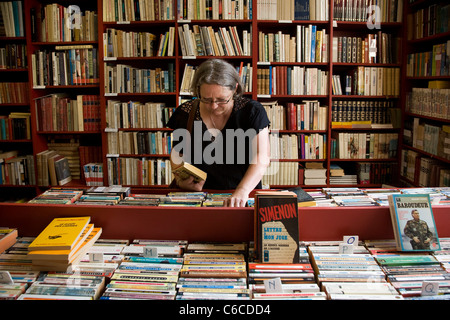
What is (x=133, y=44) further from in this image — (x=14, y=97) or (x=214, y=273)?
(x=214, y=273)

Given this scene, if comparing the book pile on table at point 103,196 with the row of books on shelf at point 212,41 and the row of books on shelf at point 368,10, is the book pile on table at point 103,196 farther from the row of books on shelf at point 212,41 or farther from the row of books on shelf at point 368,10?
the row of books on shelf at point 368,10

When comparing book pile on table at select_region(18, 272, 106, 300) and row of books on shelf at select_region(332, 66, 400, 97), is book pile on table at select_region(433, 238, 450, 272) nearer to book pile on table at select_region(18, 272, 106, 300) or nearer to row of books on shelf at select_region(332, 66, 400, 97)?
book pile on table at select_region(18, 272, 106, 300)

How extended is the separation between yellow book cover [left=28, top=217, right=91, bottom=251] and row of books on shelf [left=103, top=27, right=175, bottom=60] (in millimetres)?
2557

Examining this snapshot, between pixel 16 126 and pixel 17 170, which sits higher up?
pixel 16 126

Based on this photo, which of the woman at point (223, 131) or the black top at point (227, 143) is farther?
the black top at point (227, 143)

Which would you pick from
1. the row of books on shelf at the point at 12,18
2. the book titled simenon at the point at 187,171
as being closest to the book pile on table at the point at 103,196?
the book titled simenon at the point at 187,171

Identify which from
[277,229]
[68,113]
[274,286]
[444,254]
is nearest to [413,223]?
[444,254]

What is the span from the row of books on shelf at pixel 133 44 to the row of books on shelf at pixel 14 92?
0.93 m

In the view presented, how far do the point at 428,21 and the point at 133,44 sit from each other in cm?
261

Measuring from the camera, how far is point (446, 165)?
348 cm

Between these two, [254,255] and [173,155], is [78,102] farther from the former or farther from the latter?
[254,255]

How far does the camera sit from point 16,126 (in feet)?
13.6

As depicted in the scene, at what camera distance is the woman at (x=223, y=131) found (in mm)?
1985
